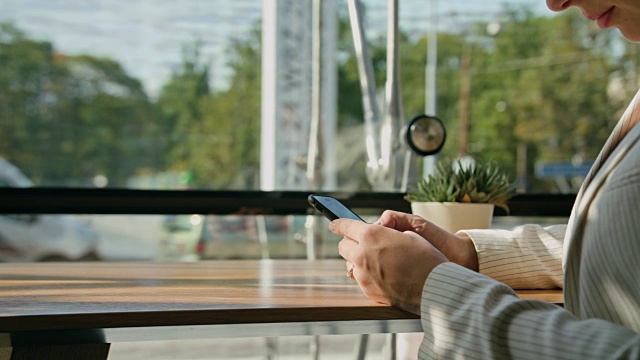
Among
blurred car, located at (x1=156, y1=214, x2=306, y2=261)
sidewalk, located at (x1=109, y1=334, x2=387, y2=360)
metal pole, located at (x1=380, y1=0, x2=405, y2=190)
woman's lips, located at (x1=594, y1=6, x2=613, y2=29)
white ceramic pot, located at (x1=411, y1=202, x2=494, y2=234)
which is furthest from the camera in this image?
sidewalk, located at (x1=109, y1=334, x2=387, y2=360)

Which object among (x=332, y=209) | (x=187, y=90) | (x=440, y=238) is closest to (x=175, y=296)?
(x=332, y=209)

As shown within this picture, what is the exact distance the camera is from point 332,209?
1014 mm

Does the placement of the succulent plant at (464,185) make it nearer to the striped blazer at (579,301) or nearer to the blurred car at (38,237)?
the striped blazer at (579,301)

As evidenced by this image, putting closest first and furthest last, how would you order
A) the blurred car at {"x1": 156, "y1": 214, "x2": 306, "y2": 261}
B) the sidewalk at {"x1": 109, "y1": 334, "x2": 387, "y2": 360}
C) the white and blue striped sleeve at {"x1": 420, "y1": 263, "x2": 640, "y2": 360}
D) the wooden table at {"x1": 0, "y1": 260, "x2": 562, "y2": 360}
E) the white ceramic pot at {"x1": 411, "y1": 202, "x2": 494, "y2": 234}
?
the white and blue striped sleeve at {"x1": 420, "y1": 263, "x2": 640, "y2": 360}, the wooden table at {"x1": 0, "y1": 260, "x2": 562, "y2": 360}, the white ceramic pot at {"x1": 411, "y1": 202, "x2": 494, "y2": 234}, the blurred car at {"x1": 156, "y1": 214, "x2": 306, "y2": 261}, the sidewalk at {"x1": 109, "y1": 334, "x2": 387, "y2": 360}

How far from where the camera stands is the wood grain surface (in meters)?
0.75

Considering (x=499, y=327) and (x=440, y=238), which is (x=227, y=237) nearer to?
(x=440, y=238)

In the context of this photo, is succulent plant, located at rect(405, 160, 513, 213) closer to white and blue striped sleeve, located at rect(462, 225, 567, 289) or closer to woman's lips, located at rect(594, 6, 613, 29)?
white and blue striped sleeve, located at rect(462, 225, 567, 289)

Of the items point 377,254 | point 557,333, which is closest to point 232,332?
point 377,254

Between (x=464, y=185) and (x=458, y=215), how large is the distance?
6 cm

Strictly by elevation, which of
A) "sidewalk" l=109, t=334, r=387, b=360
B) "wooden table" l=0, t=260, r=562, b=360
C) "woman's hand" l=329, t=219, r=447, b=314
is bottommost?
"sidewalk" l=109, t=334, r=387, b=360

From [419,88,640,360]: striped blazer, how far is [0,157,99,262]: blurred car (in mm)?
2580

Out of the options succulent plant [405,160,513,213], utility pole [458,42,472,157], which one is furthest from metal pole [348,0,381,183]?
utility pole [458,42,472,157]

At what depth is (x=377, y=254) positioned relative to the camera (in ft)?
2.69

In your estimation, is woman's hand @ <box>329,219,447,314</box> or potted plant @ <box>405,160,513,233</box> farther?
potted plant @ <box>405,160,513,233</box>
